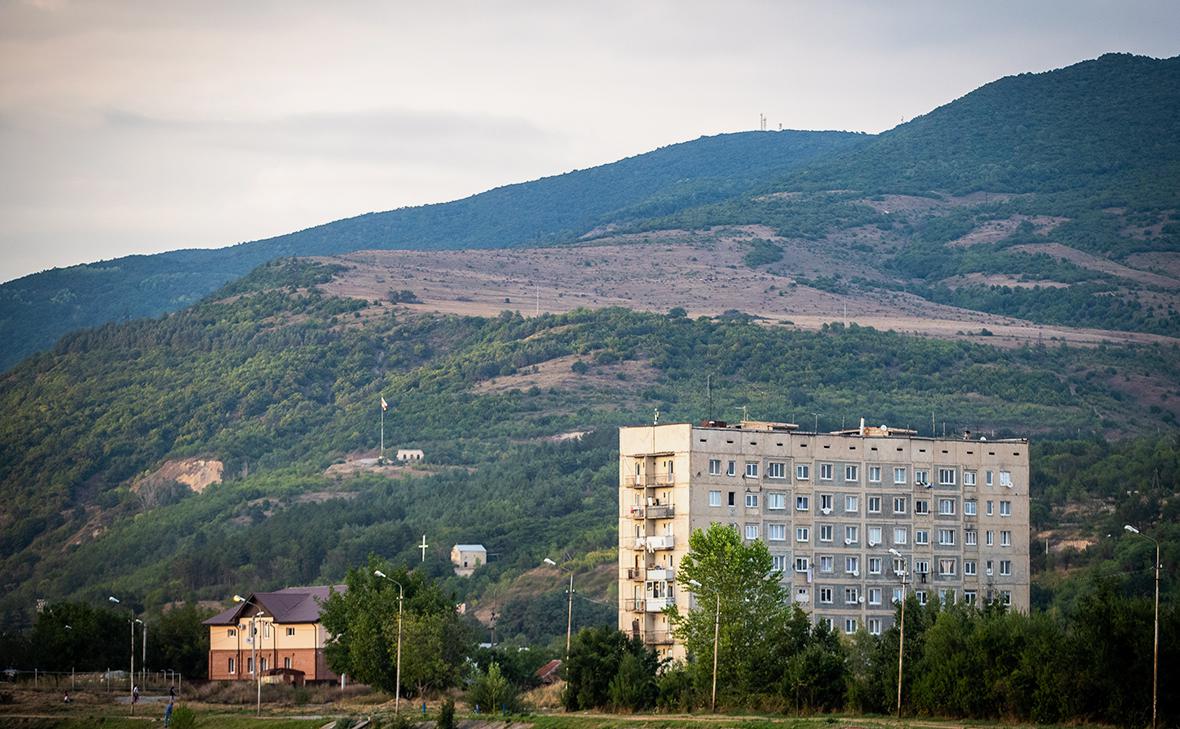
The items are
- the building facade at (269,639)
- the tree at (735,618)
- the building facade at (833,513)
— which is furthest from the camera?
the building facade at (269,639)

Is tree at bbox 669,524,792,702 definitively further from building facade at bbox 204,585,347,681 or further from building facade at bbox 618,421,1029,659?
building facade at bbox 204,585,347,681

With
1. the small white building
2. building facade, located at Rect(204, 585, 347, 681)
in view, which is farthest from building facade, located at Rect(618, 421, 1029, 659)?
the small white building

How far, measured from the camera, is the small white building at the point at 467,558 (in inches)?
6713

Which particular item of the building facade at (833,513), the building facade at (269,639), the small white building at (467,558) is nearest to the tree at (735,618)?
the building facade at (833,513)

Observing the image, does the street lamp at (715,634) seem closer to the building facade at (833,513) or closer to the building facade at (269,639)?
the building facade at (833,513)

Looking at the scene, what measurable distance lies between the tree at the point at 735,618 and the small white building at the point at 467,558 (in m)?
85.3

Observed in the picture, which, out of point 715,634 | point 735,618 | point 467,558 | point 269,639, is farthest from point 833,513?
point 467,558

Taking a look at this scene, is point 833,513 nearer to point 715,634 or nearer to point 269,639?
point 715,634

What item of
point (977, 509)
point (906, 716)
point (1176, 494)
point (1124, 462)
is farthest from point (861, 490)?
point (1124, 462)

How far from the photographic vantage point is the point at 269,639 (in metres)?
108

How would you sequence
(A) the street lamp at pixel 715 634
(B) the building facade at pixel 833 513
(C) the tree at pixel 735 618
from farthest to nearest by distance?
(B) the building facade at pixel 833 513 → (C) the tree at pixel 735 618 → (A) the street lamp at pixel 715 634

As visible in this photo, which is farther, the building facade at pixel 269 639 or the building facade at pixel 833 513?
the building facade at pixel 269 639

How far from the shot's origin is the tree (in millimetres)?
78875

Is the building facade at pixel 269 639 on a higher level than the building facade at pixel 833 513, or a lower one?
lower
